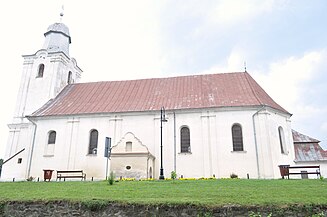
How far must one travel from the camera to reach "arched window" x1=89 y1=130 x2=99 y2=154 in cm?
2530

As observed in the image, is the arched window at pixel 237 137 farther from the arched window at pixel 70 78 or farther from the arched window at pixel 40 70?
the arched window at pixel 40 70

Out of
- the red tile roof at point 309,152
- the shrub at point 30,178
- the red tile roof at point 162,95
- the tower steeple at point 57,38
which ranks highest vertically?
the tower steeple at point 57,38

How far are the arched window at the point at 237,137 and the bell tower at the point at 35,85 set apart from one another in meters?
18.6

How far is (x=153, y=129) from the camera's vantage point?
971 inches

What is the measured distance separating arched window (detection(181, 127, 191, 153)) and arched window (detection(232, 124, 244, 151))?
3.86 metres

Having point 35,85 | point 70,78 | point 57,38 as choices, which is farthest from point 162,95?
point 57,38

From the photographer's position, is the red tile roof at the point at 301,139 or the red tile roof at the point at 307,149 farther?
the red tile roof at the point at 301,139

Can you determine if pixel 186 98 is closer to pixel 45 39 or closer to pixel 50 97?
pixel 50 97

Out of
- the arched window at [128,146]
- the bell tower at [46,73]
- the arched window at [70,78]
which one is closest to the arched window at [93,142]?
the arched window at [128,146]

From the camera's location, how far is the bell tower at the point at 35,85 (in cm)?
2644

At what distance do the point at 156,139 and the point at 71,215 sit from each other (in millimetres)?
14542

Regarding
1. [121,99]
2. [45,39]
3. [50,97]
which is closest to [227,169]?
[121,99]

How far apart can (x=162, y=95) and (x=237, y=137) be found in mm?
8239

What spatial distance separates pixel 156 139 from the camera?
79.7 feet
